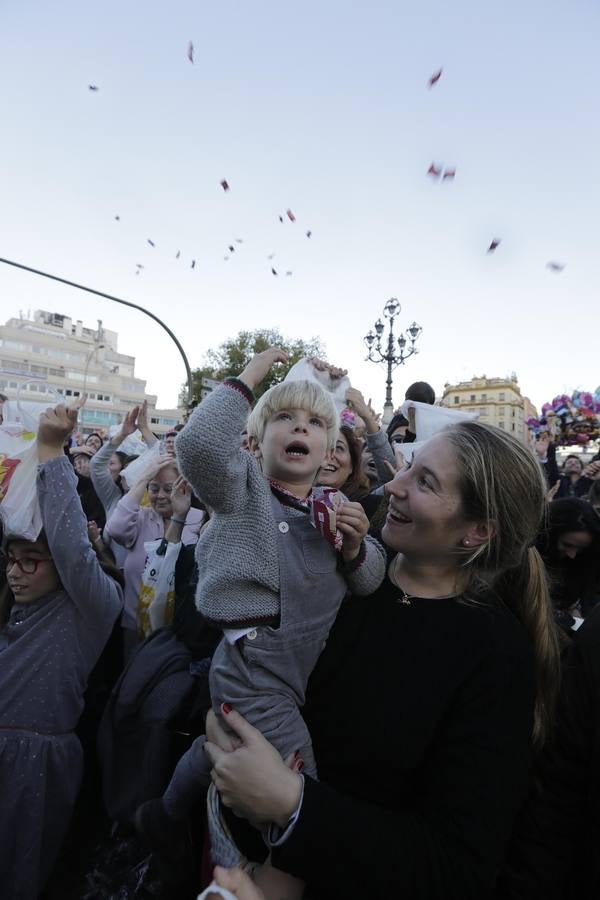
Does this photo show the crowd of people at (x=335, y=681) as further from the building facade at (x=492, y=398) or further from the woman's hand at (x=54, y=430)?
the building facade at (x=492, y=398)

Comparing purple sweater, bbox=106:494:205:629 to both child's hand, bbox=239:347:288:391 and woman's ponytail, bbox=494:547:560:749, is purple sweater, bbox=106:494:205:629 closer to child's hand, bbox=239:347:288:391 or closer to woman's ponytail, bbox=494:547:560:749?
child's hand, bbox=239:347:288:391

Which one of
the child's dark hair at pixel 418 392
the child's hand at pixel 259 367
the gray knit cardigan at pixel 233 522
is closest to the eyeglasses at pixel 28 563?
the gray knit cardigan at pixel 233 522

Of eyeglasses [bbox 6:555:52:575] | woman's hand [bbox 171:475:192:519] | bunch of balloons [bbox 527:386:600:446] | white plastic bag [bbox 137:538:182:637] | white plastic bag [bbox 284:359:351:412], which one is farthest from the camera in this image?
bunch of balloons [bbox 527:386:600:446]

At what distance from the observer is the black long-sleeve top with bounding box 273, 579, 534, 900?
1135 millimetres

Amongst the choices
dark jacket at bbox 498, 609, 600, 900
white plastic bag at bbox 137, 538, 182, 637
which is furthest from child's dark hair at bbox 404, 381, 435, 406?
dark jacket at bbox 498, 609, 600, 900

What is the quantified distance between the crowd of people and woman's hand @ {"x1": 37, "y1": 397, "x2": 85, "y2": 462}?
0.4 inches

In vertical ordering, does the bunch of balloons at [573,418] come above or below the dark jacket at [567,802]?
above

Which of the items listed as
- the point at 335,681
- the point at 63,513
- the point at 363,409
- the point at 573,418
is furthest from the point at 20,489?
the point at 573,418

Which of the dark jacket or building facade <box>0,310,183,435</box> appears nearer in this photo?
the dark jacket

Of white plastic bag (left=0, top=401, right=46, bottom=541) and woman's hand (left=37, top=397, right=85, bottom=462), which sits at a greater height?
woman's hand (left=37, top=397, right=85, bottom=462)

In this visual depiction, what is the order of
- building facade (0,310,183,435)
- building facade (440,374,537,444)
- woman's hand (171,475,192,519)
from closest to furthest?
1. woman's hand (171,475,192,519)
2. building facade (0,310,183,435)
3. building facade (440,374,537,444)

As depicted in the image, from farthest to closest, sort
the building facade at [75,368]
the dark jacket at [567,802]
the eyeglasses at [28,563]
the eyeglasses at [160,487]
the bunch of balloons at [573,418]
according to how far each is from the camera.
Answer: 1. the building facade at [75,368]
2. the bunch of balloons at [573,418]
3. the eyeglasses at [160,487]
4. the eyeglasses at [28,563]
5. the dark jacket at [567,802]

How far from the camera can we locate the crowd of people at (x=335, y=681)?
1172mm

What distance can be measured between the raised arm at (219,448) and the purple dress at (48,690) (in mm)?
950
